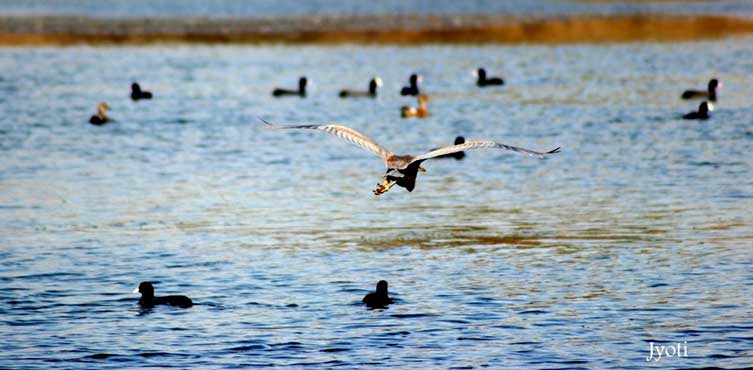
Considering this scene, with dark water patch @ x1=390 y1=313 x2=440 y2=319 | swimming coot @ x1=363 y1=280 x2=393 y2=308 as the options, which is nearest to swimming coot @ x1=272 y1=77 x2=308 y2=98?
swimming coot @ x1=363 y1=280 x2=393 y2=308

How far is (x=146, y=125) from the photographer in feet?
128

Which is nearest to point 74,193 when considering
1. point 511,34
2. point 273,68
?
point 273,68

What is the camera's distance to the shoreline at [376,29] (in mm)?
65812

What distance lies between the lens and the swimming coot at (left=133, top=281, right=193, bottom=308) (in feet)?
60.0

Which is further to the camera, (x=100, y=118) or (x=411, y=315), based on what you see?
(x=100, y=118)

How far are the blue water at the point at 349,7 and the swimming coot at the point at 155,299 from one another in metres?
61.7

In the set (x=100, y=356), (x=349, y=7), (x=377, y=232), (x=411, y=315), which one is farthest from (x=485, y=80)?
(x=349, y=7)

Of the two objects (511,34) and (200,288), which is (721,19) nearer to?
(511,34)

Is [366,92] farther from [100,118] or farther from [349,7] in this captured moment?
[349,7]

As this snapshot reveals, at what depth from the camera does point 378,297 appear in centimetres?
1808

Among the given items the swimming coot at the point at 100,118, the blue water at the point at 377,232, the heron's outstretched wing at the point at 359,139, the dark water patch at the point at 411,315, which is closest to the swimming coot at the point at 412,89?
the blue water at the point at 377,232

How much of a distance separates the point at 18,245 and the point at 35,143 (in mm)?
12809

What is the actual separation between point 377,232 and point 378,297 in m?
5.41

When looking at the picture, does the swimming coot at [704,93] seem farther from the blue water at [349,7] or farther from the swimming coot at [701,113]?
the blue water at [349,7]
